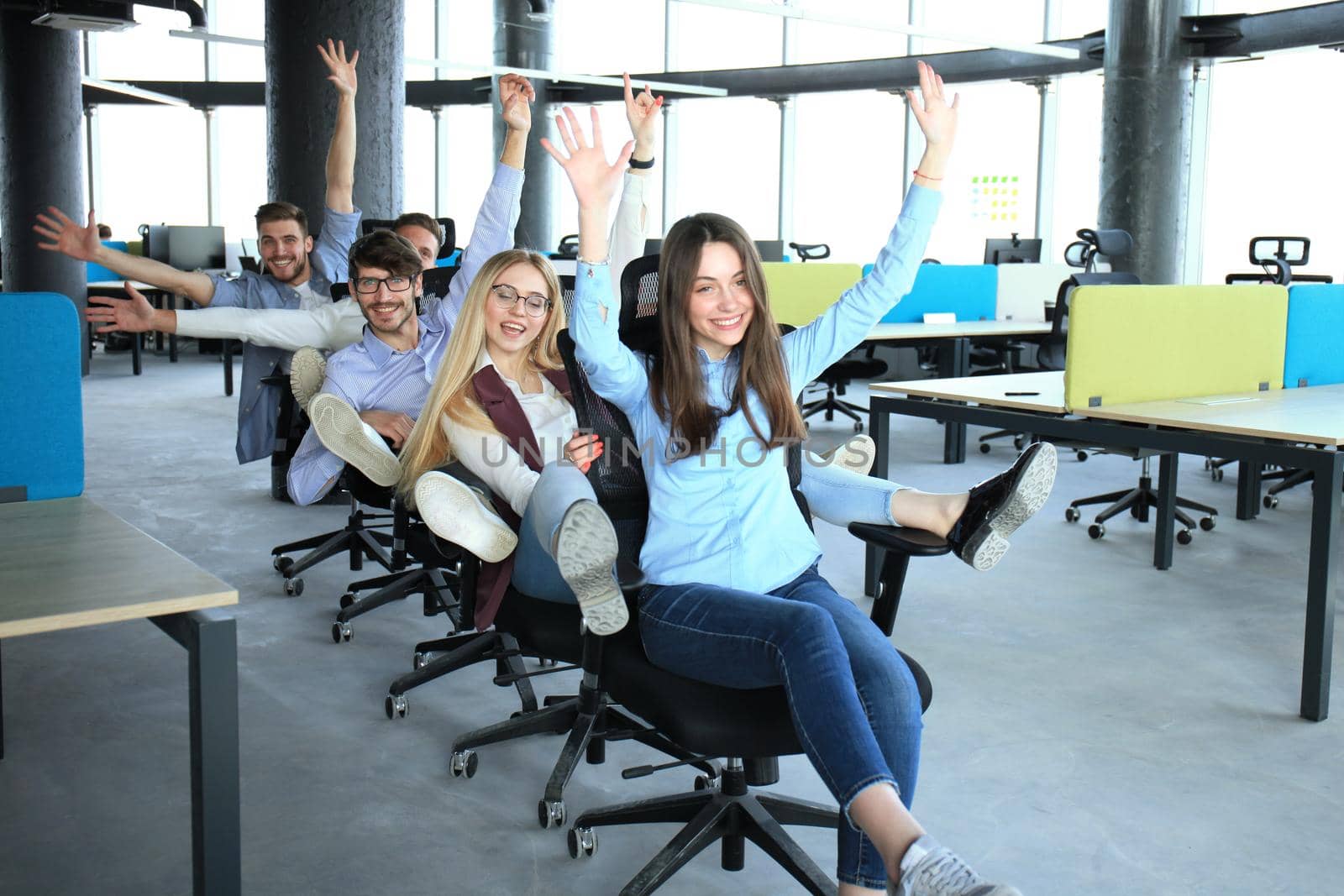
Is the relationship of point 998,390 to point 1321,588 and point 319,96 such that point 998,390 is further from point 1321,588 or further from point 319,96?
point 319,96

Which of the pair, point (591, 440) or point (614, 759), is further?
point (614, 759)

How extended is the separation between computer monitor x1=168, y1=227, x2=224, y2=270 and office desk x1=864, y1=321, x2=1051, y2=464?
599 cm

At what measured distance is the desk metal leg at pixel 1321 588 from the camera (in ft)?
8.89

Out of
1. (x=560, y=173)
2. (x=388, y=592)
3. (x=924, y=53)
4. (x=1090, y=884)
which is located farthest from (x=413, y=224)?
(x=560, y=173)

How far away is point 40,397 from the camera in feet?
6.50

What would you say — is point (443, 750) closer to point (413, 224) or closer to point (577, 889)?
point (577, 889)

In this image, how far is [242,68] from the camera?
1314 cm

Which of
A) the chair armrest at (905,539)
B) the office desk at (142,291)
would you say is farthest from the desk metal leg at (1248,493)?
the office desk at (142,291)

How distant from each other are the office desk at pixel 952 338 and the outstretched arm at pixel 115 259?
11.0 feet

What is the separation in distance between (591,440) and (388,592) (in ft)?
4.93

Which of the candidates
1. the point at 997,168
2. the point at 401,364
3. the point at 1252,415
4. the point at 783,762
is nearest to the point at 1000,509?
the point at 783,762

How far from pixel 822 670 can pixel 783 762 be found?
87cm

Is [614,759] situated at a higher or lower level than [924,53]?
lower

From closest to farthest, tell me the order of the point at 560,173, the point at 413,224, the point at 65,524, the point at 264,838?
1. the point at 65,524
2. the point at 264,838
3. the point at 413,224
4. the point at 560,173
